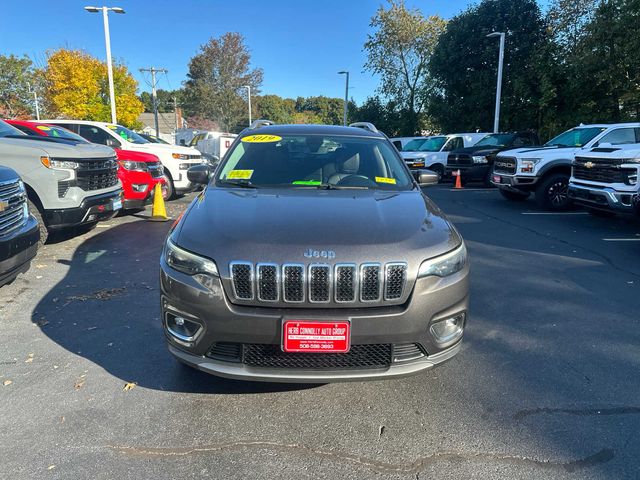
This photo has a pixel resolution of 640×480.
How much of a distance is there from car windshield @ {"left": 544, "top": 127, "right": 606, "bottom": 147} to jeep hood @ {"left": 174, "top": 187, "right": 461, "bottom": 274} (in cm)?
869

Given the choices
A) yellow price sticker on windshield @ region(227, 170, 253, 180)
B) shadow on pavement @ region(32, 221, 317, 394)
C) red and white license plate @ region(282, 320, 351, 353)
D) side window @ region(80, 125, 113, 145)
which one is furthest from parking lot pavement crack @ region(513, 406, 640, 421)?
side window @ region(80, 125, 113, 145)

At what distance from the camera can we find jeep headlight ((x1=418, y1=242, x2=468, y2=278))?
2.53 meters

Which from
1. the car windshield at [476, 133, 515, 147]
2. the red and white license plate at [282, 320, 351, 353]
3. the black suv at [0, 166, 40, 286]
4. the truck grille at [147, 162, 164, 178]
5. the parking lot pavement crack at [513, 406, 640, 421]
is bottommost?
the parking lot pavement crack at [513, 406, 640, 421]

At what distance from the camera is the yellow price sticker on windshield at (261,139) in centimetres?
419

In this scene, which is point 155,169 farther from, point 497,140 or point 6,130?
point 497,140

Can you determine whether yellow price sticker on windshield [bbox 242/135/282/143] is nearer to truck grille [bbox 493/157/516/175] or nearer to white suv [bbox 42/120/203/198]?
white suv [bbox 42/120/203/198]

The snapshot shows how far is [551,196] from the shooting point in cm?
1030

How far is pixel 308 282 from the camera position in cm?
239

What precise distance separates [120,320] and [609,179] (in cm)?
800

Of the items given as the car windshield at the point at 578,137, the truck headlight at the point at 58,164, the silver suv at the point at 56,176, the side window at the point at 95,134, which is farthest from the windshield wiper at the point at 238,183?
the car windshield at the point at 578,137

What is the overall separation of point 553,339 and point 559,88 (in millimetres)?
22824

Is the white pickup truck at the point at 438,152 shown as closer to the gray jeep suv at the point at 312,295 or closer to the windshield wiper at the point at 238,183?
the windshield wiper at the point at 238,183

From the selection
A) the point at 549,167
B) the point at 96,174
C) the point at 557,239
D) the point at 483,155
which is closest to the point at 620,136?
the point at 549,167

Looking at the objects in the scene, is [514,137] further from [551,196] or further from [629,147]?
[629,147]
